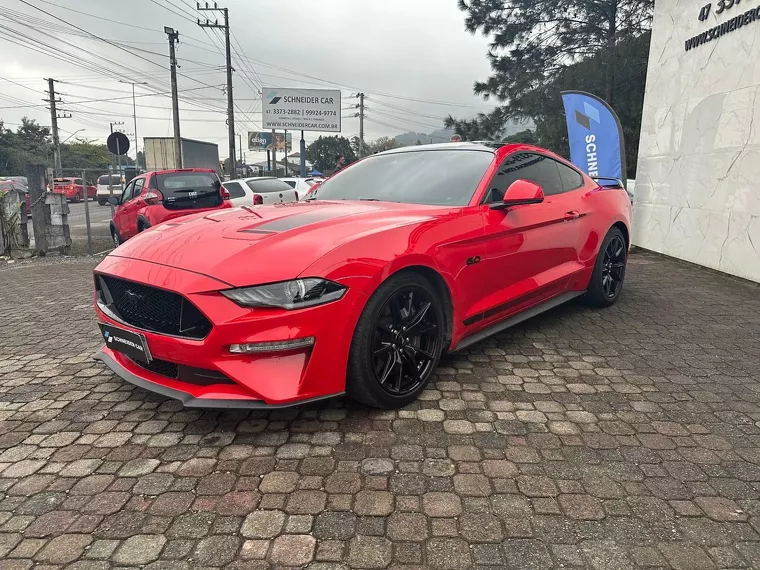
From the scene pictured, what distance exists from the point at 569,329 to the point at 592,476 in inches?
89.9

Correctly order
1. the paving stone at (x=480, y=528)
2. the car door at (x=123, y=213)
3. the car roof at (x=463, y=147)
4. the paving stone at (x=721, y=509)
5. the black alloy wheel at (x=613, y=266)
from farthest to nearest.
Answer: the car door at (x=123, y=213) → the black alloy wheel at (x=613, y=266) → the car roof at (x=463, y=147) → the paving stone at (x=721, y=509) → the paving stone at (x=480, y=528)

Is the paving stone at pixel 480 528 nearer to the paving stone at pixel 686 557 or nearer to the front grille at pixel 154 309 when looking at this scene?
the paving stone at pixel 686 557

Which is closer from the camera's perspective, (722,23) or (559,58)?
(722,23)

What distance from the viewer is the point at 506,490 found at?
2178 mm

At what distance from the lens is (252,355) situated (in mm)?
2357

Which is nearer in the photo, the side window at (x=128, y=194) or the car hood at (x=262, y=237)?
the car hood at (x=262, y=237)

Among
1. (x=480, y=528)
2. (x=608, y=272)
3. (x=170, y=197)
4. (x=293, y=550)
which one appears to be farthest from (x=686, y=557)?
(x=170, y=197)

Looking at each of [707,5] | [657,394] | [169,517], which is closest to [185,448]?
[169,517]

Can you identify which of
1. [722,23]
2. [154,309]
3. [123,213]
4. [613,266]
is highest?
[722,23]

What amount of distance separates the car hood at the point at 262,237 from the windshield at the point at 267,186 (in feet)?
32.1

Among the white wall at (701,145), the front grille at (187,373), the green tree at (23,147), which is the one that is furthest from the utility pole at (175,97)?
the green tree at (23,147)

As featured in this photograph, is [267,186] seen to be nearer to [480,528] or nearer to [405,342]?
[405,342]

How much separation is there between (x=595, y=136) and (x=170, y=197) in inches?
312

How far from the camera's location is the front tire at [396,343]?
2605 mm
